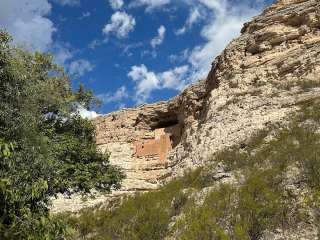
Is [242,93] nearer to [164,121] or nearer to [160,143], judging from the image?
[160,143]

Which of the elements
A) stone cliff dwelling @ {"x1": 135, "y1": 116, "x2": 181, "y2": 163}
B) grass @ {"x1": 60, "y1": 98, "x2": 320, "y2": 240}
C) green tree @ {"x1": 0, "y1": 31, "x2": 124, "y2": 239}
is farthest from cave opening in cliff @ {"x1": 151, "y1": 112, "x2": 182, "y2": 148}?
green tree @ {"x1": 0, "y1": 31, "x2": 124, "y2": 239}

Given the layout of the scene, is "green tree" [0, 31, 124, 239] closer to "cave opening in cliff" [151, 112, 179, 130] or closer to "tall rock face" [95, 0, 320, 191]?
"tall rock face" [95, 0, 320, 191]

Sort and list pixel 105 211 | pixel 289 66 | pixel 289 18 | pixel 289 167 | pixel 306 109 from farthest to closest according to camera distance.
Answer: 1. pixel 289 18
2. pixel 289 66
3. pixel 306 109
4. pixel 105 211
5. pixel 289 167

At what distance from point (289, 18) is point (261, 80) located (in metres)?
3.92

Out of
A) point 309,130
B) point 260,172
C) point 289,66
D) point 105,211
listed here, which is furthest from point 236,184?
point 289,66

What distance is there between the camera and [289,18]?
90.2 feet

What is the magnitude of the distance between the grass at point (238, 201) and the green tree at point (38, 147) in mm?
1644

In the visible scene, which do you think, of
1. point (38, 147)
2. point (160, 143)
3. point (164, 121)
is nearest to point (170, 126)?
point (164, 121)

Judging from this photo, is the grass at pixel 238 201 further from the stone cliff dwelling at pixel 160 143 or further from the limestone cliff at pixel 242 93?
the stone cliff dwelling at pixel 160 143

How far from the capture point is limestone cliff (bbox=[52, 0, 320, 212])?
77.2 ft

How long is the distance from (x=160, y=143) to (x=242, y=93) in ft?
33.5

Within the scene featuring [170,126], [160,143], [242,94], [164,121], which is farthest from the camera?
[164,121]

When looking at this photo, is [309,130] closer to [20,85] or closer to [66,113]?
[66,113]

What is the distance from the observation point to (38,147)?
40.1 feet
